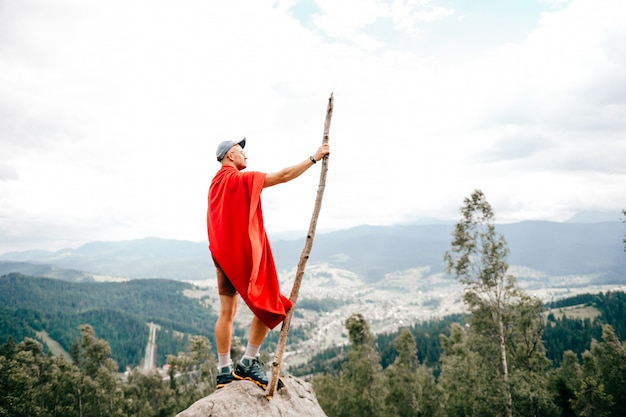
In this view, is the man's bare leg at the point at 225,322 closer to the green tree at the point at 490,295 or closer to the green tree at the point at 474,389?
the green tree at the point at 490,295

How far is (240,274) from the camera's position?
5668 mm

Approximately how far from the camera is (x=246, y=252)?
5727 millimetres

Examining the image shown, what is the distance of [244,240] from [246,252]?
0.19m

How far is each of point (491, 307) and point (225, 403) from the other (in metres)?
22.2

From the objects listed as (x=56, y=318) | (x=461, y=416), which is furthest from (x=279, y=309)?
(x=56, y=318)

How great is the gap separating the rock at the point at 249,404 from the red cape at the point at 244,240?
1213mm

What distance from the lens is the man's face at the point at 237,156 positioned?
633 cm

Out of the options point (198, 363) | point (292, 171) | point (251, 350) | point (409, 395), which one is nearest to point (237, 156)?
point (292, 171)

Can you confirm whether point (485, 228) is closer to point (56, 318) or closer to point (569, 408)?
point (569, 408)

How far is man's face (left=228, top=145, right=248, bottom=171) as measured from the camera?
6.33 m

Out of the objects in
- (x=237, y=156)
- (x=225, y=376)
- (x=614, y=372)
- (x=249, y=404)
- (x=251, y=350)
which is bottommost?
(x=614, y=372)

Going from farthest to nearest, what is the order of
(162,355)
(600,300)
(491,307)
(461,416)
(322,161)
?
(162,355) < (600,300) < (461,416) < (491,307) < (322,161)

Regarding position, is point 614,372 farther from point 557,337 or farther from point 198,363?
point 557,337

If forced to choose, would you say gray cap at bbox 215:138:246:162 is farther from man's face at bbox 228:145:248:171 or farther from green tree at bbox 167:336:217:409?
green tree at bbox 167:336:217:409
